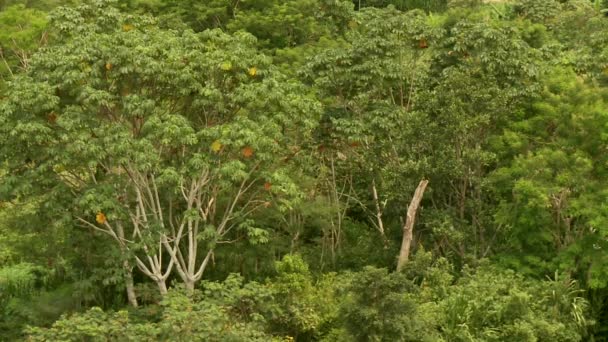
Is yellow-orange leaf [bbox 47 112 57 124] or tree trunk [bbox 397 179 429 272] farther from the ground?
yellow-orange leaf [bbox 47 112 57 124]

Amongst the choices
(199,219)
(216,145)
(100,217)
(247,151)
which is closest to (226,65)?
(216,145)

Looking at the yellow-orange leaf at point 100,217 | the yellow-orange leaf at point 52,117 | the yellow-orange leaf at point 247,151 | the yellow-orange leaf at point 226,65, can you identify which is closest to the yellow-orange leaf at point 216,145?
the yellow-orange leaf at point 247,151

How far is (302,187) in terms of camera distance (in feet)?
60.7

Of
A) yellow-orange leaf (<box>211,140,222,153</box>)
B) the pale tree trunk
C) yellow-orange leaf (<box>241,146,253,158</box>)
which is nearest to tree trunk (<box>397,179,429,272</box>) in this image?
the pale tree trunk

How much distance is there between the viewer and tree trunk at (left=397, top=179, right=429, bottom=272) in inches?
668

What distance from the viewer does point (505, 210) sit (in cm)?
1634

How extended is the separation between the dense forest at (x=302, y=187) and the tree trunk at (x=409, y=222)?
45mm

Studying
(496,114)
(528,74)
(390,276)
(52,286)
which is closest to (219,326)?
(390,276)

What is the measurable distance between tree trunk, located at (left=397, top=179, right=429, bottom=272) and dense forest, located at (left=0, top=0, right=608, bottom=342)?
0.15 feet

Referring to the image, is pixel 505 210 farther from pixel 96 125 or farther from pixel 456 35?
pixel 96 125

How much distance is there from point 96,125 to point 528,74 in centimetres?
925

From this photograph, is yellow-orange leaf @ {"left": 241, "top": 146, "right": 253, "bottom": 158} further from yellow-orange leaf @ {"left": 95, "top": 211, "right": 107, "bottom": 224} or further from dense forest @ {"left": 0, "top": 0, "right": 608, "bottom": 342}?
yellow-orange leaf @ {"left": 95, "top": 211, "right": 107, "bottom": 224}

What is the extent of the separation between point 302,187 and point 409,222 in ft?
9.10

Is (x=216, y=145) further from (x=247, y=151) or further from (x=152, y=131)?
(x=152, y=131)
